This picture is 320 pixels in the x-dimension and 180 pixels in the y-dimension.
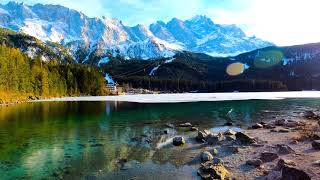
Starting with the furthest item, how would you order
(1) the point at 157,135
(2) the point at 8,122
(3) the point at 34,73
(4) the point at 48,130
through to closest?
(3) the point at 34,73
(2) the point at 8,122
(4) the point at 48,130
(1) the point at 157,135

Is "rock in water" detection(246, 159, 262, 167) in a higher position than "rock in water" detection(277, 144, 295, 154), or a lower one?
lower

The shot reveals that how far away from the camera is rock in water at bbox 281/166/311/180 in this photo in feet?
69.4

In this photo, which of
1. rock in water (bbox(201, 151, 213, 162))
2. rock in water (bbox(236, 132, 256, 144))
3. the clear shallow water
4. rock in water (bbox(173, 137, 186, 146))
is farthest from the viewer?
rock in water (bbox(173, 137, 186, 146))

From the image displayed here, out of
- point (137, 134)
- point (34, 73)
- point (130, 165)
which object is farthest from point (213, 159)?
point (34, 73)

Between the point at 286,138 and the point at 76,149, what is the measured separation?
84.5 ft

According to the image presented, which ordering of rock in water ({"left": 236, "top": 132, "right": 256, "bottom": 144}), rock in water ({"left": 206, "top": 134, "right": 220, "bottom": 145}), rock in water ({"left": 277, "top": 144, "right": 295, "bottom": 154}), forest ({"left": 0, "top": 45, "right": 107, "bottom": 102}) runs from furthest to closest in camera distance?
forest ({"left": 0, "top": 45, "right": 107, "bottom": 102})
rock in water ({"left": 206, "top": 134, "right": 220, "bottom": 145})
rock in water ({"left": 236, "top": 132, "right": 256, "bottom": 144})
rock in water ({"left": 277, "top": 144, "right": 295, "bottom": 154})

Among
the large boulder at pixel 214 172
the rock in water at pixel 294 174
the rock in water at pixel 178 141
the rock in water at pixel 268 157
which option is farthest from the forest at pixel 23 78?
the rock in water at pixel 294 174

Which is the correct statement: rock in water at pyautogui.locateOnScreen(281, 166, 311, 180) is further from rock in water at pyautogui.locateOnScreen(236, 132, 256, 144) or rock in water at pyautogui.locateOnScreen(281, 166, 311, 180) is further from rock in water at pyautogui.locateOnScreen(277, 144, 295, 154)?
rock in water at pyautogui.locateOnScreen(236, 132, 256, 144)

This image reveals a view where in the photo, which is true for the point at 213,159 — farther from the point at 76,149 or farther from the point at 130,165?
the point at 76,149

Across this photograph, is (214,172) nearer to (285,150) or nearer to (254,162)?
(254,162)

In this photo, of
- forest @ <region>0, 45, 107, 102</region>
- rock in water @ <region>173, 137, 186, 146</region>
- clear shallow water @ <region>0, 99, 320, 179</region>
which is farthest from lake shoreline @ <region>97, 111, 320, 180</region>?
forest @ <region>0, 45, 107, 102</region>

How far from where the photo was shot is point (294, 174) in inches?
856

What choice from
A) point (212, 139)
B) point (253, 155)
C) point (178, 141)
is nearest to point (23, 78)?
point (178, 141)

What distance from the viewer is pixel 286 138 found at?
42.9 metres
